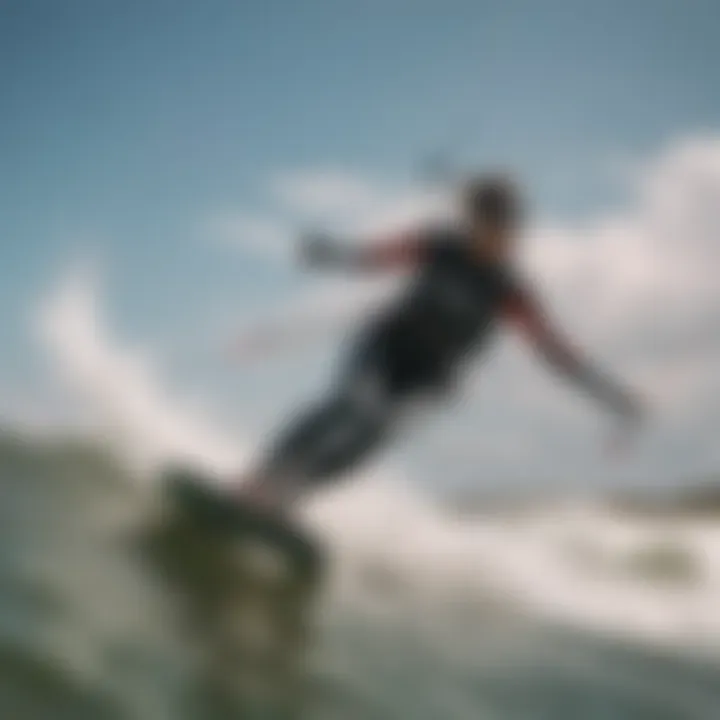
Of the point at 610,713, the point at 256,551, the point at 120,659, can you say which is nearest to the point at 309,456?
the point at 256,551

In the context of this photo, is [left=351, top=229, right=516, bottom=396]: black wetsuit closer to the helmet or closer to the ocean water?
the helmet

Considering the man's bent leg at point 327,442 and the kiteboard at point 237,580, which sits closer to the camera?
the kiteboard at point 237,580

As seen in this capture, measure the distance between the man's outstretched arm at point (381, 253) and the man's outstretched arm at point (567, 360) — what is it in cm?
21

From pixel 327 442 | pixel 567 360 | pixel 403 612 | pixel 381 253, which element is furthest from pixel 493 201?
pixel 403 612

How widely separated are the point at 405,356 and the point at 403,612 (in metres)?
0.48

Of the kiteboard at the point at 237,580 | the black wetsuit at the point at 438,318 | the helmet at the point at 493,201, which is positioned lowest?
the kiteboard at the point at 237,580

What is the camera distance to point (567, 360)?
1.72 metres

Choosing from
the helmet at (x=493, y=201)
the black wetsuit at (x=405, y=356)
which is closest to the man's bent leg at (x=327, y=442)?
the black wetsuit at (x=405, y=356)

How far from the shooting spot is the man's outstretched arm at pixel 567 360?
1715 mm

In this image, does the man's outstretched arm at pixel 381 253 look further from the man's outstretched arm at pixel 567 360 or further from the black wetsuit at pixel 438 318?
the man's outstretched arm at pixel 567 360

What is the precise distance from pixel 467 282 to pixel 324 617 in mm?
669

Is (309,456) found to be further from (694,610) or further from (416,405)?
(694,610)

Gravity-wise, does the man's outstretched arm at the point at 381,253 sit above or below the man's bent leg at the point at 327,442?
above

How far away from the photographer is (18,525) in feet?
5.39
